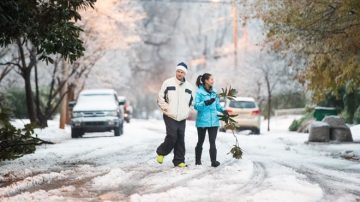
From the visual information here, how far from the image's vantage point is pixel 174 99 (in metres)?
10.4

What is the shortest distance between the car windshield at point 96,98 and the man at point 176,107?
14.0 m

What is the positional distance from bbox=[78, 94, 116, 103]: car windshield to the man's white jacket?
551 inches

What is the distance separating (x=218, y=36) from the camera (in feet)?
249

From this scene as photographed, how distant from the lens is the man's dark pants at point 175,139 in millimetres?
10359

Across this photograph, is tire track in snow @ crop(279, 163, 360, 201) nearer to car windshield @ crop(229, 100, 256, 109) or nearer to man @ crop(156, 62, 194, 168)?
man @ crop(156, 62, 194, 168)

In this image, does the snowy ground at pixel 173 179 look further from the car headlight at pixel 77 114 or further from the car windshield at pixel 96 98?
the car windshield at pixel 96 98

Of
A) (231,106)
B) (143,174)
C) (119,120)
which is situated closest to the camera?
(143,174)

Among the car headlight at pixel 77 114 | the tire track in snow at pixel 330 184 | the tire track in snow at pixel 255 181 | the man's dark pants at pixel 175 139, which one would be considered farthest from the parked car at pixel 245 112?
the man's dark pants at pixel 175 139

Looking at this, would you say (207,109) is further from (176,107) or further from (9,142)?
(9,142)

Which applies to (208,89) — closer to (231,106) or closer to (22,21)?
(22,21)

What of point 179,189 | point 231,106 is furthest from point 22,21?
point 231,106

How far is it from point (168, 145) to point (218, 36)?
66.4 metres

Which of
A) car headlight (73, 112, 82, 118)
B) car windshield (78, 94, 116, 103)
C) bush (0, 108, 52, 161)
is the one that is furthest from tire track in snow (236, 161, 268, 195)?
car windshield (78, 94, 116, 103)

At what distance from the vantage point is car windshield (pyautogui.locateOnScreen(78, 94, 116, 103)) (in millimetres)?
24122
